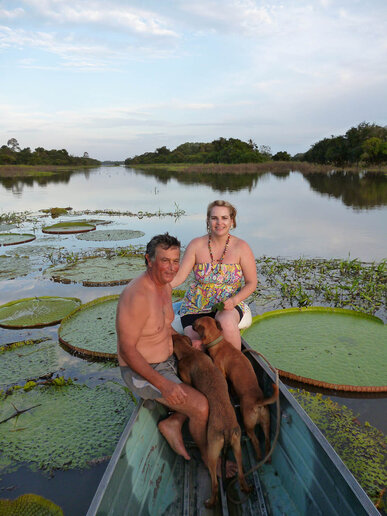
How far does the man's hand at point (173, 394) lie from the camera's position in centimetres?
206

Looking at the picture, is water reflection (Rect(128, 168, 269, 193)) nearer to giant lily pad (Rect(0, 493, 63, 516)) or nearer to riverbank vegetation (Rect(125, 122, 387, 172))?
riverbank vegetation (Rect(125, 122, 387, 172))

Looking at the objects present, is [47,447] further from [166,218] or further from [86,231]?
[166,218]

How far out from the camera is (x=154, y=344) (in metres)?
2.30

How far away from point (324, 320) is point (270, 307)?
3.00ft

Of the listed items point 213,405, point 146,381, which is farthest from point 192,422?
point 146,381

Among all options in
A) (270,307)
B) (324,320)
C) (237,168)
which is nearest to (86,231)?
(270,307)

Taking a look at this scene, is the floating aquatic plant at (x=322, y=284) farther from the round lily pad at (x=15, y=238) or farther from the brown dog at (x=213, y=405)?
the round lily pad at (x=15, y=238)

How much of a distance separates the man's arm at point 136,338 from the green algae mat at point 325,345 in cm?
177

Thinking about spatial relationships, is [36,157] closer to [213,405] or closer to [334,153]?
[334,153]

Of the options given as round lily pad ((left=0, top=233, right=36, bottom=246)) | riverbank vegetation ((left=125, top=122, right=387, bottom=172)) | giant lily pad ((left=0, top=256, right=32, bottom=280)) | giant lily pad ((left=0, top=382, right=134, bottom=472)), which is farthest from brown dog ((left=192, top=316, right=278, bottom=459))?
riverbank vegetation ((left=125, top=122, right=387, bottom=172))

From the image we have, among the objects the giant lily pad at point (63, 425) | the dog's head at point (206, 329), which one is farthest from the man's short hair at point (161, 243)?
the giant lily pad at point (63, 425)

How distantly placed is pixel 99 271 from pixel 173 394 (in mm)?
5357

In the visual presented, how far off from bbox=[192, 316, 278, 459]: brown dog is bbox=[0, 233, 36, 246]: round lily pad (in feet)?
28.6

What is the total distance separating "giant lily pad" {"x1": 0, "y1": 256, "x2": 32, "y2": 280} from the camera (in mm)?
7142
